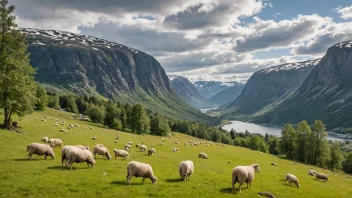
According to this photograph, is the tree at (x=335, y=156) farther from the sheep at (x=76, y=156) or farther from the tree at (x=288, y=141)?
the sheep at (x=76, y=156)

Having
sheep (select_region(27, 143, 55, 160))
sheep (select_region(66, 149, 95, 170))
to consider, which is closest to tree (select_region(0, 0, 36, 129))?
sheep (select_region(27, 143, 55, 160))

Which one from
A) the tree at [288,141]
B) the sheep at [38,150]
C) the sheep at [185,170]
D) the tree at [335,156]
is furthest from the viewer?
the tree at [288,141]

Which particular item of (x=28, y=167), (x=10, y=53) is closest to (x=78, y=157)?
(x=28, y=167)

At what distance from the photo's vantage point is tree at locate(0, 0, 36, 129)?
40.6 meters

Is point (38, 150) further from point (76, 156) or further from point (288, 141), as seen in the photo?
point (288, 141)

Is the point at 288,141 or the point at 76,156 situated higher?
the point at 76,156

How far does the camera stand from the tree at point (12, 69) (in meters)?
40.6

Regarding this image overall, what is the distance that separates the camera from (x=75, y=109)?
145875 mm

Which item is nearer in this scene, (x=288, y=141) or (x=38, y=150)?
(x=38, y=150)

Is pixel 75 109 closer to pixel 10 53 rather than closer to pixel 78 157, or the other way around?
pixel 10 53

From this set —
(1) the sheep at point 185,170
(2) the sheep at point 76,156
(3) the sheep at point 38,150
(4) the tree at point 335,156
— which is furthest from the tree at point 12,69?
(4) the tree at point 335,156

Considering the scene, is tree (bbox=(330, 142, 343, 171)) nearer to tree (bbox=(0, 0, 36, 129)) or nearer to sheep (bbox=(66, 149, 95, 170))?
sheep (bbox=(66, 149, 95, 170))

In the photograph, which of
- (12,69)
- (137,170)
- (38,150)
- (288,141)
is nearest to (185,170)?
(137,170)

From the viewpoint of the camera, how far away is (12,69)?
41.5 meters
